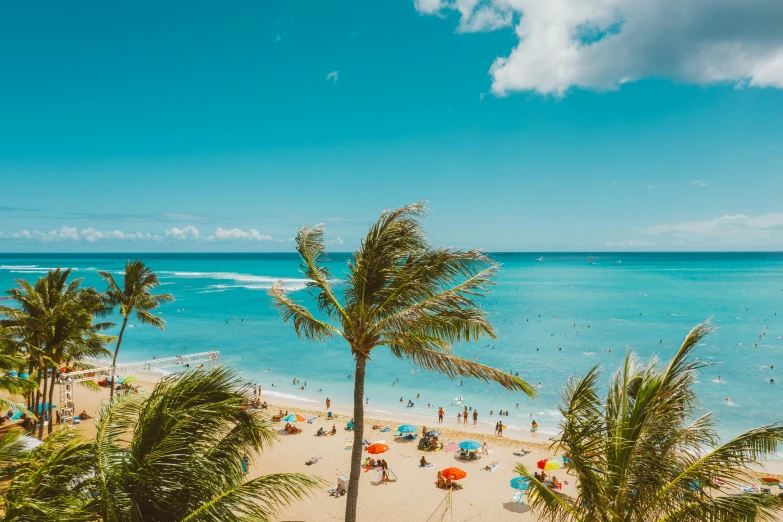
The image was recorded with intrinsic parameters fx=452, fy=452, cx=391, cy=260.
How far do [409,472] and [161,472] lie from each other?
708 inches

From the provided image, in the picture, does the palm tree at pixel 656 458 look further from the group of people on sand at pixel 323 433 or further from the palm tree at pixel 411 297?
the group of people on sand at pixel 323 433

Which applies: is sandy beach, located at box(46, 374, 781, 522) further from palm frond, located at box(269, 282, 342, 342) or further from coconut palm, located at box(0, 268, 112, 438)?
palm frond, located at box(269, 282, 342, 342)

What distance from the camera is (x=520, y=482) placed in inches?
677

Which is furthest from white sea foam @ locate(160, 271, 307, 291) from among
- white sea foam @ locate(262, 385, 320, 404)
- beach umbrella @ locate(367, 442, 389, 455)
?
beach umbrella @ locate(367, 442, 389, 455)

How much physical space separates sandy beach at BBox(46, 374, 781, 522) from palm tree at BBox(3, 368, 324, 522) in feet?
25.2

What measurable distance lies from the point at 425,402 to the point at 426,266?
28410mm

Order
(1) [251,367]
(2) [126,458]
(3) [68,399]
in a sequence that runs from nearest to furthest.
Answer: (2) [126,458], (3) [68,399], (1) [251,367]

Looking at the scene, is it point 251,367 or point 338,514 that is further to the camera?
point 251,367

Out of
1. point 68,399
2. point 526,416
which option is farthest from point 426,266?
point 526,416

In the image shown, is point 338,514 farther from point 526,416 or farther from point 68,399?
point 526,416

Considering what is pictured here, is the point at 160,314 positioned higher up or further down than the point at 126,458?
further down

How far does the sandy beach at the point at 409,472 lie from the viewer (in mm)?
17234

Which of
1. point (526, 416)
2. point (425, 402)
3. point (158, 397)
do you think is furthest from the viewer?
point (425, 402)

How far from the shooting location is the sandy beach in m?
17.2
